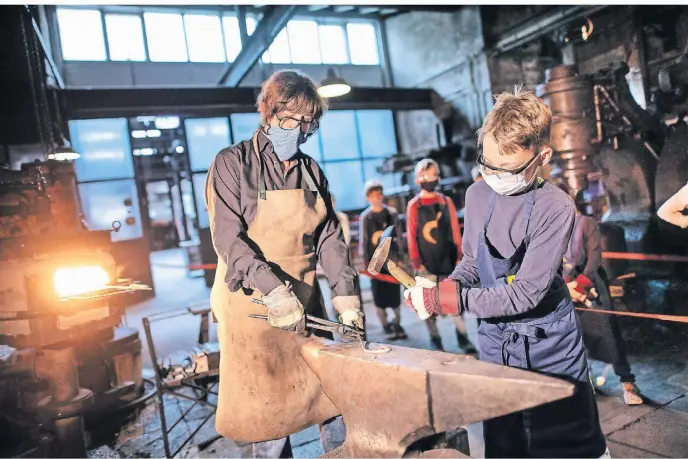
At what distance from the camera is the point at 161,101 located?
864 cm

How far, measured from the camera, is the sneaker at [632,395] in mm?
3367

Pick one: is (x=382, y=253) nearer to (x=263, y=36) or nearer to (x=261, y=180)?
(x=261, y=180)

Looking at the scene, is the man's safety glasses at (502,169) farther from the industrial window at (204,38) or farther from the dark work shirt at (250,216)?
the industrial window at (204,38)

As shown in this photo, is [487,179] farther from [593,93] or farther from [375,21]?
[375,21]

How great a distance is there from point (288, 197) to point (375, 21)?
46.1 feet

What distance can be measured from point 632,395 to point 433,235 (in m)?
2.37

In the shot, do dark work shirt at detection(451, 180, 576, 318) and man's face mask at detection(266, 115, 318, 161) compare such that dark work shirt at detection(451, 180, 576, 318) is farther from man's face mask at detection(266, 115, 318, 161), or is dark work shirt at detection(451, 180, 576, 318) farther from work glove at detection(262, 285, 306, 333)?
man's face mask at detection(266, 115, 318, 161)

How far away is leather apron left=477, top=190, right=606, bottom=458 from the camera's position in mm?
1798

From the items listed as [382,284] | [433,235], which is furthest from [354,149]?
[433,235]

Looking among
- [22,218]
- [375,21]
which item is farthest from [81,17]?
[22,218]

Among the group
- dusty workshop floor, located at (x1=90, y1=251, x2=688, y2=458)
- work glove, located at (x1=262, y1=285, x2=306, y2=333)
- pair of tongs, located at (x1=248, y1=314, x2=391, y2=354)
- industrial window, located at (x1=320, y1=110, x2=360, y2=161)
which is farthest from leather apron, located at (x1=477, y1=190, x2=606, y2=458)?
industrial window, located at (x1=320, y1=110, x2=360, y2=161)

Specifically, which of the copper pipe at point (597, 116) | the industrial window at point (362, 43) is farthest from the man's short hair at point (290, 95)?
the industrial window at point (362, 43)

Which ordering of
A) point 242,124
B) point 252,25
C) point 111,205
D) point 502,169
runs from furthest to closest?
point 252,25
point 242,124
point 111,205
point 502,169

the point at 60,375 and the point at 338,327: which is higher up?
the point at 338,327
